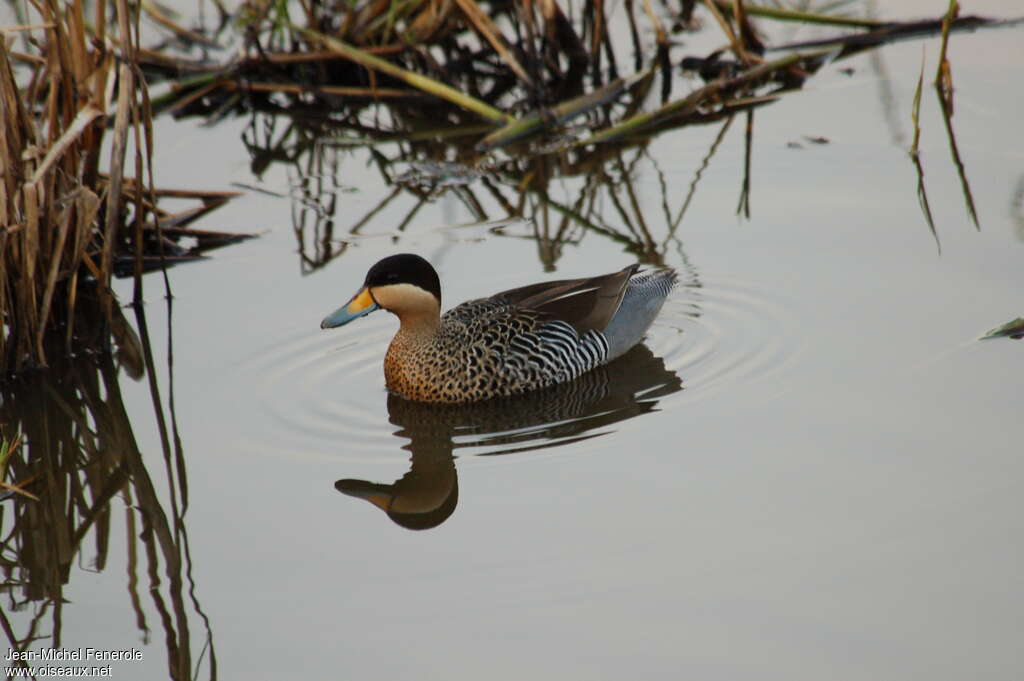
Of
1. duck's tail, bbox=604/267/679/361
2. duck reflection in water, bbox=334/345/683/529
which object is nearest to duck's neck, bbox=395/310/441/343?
duck reflection in water, bbox=334/345/683/529

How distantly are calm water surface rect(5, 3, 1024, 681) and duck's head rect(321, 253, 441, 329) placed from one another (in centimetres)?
46

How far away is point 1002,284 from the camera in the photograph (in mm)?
8023

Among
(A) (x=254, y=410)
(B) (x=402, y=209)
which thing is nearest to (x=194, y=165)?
(B) (x=402, y=209)

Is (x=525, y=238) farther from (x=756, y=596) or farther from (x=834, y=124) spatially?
(x=756, y=596)

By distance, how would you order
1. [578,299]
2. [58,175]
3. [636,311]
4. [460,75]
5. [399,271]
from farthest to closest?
[460,75] < [636,311] < [578,299] < [58,175] < [399,271]

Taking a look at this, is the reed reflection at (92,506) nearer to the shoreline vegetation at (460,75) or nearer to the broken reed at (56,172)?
the broken reed at (56,172)

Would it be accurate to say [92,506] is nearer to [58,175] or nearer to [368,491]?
[368,491]

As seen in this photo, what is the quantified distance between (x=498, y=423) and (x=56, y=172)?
2.77m

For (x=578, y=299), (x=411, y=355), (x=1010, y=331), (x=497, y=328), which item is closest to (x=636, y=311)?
(x=578, y=299)

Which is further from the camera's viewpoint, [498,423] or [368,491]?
[498,423]

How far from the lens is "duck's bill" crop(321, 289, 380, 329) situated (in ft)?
24.9

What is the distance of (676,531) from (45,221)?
12.6 feet

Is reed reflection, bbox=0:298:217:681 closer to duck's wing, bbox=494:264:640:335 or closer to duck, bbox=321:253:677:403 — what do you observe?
duck, bbox=321:253:677:403

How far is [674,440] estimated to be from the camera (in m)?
6.77
